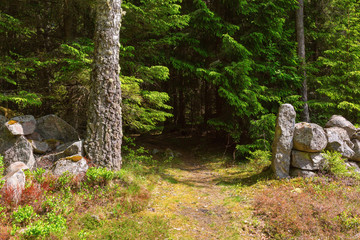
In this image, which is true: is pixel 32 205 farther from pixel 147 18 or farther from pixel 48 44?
Answer: pixel 147 18

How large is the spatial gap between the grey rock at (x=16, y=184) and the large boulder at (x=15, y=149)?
1.12 metres

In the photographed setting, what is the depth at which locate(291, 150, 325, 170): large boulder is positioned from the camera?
306 inches

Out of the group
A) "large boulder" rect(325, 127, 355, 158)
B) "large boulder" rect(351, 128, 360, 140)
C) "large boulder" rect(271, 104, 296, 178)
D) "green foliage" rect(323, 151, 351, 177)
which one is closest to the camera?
"green foliage" rect(323, 151, 351, 177)

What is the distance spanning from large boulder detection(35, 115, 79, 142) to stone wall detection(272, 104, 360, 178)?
704 cm

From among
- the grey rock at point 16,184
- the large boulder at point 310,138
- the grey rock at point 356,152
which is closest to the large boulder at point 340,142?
the grey rock at point 356,152

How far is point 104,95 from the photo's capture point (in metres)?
6.89

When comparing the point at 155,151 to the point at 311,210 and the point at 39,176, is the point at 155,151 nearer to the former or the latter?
the point at 39,176

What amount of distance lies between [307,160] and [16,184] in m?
8.35

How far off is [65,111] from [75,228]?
5.18 m

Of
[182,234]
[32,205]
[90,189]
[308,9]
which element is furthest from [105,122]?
[308,9]

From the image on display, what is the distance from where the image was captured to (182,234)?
513 centimetres

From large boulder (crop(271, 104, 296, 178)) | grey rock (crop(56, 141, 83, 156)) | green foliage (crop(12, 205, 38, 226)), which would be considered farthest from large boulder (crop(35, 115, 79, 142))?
large boulder (crop(271, 104, 296, 178))

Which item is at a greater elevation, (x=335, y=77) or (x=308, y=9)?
(x=308, y=9)

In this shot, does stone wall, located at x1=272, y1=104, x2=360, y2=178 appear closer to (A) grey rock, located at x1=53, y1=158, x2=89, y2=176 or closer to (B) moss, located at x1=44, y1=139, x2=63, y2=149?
(A) grey rock, located at x1=53, y1=158, x2=89, y2=176
